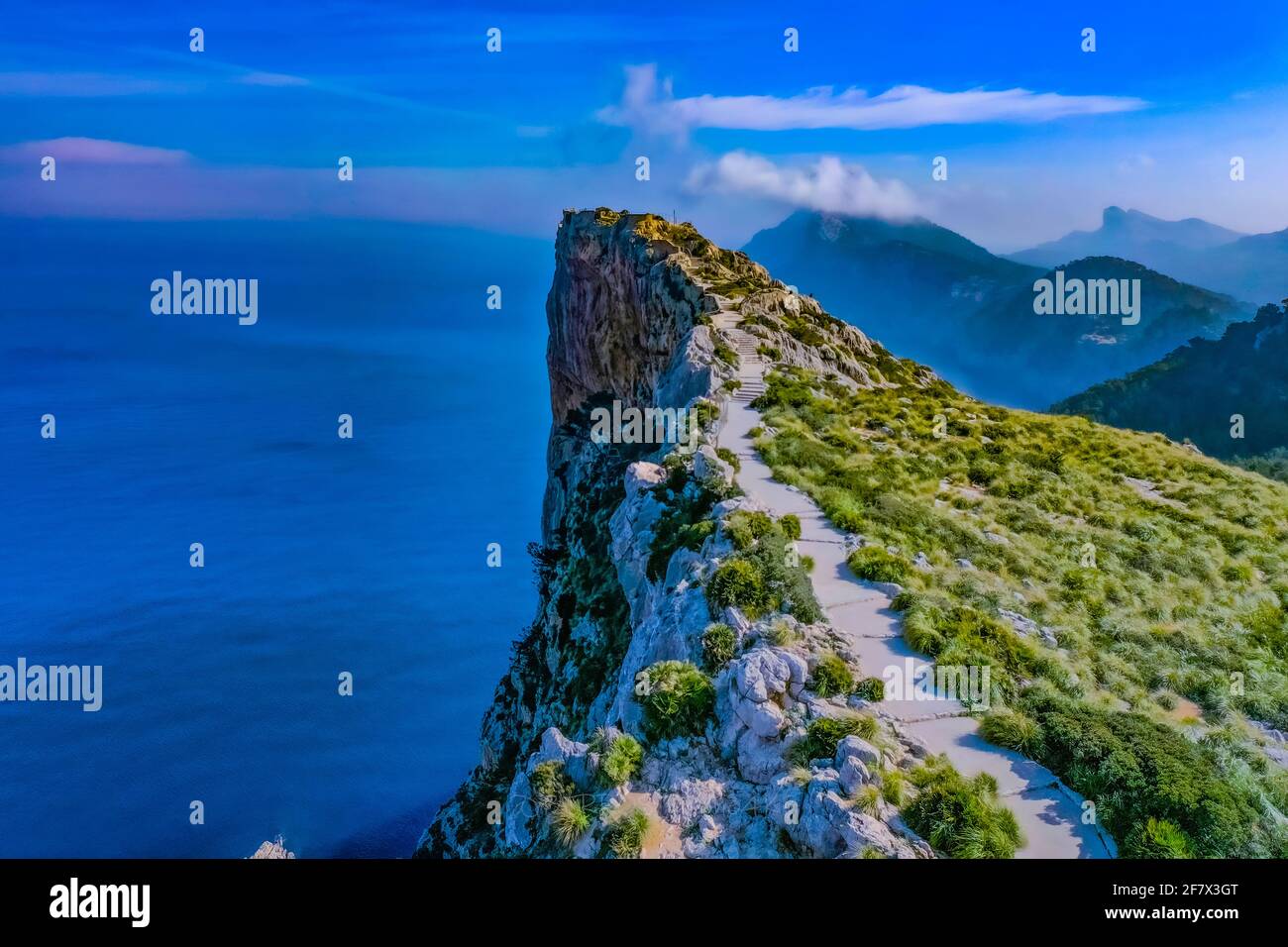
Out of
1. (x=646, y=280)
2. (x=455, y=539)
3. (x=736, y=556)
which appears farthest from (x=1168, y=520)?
(x=455, y=539)

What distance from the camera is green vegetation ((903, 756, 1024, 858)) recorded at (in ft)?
40.3

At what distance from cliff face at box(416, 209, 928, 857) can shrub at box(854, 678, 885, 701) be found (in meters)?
0.86

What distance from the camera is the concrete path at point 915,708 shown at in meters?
13.1

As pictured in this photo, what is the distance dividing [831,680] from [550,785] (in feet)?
17.4

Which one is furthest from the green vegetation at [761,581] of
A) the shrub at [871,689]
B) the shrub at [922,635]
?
the shrub at [871,689]

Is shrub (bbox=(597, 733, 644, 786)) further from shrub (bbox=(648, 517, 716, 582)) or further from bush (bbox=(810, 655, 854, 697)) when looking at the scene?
shrub (bbox=(648, 517, 716, 582))

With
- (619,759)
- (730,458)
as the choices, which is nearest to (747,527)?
(730,458)

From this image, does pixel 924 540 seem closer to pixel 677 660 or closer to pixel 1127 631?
pixel 1127 631

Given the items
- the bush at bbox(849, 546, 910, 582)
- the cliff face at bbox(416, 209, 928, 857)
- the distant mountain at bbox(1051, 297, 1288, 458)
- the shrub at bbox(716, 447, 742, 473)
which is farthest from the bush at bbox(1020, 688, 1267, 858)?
the distant mountain at bbox(1051, 297, 1288, 458)

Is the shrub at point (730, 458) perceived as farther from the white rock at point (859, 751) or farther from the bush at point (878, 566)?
the white rock at point (859, 751)

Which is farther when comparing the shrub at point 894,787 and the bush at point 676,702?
the bush at point 676,702

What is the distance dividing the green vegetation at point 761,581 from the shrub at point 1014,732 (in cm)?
404
